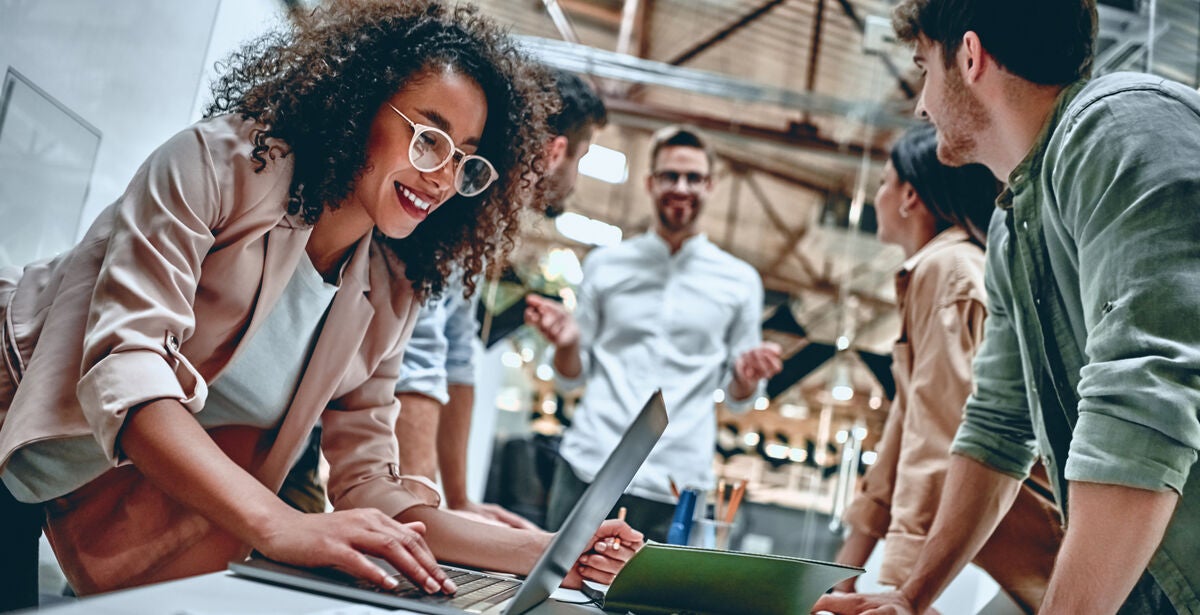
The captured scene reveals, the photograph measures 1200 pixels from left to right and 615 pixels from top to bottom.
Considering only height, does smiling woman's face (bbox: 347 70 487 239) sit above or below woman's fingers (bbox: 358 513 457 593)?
above

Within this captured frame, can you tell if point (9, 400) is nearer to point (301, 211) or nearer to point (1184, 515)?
point (301, 211)

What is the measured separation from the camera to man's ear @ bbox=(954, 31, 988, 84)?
4.20ft

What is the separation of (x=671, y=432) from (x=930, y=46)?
1.76m

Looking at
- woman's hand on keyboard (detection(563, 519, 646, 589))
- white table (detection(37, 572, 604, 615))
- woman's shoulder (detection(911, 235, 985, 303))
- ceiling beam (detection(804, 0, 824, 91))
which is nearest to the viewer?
white table (detection(37, 572, 604, 615))

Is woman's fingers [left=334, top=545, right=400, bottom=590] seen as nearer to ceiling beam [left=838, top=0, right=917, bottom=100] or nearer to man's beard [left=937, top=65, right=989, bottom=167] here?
man's beard [left=937, top=65, right=989, bottom=167]

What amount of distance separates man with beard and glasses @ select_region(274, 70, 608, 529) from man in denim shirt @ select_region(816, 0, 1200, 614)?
808 mm

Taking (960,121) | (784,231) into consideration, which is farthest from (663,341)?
(784,231)

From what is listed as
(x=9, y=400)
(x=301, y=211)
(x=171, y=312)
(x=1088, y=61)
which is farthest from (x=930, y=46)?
(x=9, y=400)

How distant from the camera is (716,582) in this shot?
101 cm

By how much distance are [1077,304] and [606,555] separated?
686 millimetres

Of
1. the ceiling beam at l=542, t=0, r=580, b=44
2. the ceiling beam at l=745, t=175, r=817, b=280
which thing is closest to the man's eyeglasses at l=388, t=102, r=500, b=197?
the ceiling beam at l=542, t=0, r=580, b=44

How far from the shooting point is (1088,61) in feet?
4.18

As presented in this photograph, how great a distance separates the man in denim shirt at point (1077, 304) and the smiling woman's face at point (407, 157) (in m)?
0.68

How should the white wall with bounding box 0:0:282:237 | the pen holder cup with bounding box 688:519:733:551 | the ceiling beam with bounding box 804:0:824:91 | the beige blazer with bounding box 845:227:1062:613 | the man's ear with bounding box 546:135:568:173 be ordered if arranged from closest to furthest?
the white wall with bounding box 0:0:282:237 < the beige blazer with bounding box 845:227:1062:613 < the pen holder cup with bounding box 688:519:733:551 < the man's ear with bounding box 546:135:568:173 < the ceiling beam with bounding box 804:0:824:91
